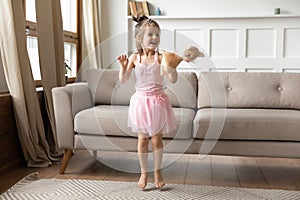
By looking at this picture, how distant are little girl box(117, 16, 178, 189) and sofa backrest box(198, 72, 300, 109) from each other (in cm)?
77

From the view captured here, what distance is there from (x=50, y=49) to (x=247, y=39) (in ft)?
8.27

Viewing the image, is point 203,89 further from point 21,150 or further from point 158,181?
point 21,150

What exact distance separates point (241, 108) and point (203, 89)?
0.32 metres

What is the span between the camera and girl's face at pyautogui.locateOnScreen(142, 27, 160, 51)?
1918 mm

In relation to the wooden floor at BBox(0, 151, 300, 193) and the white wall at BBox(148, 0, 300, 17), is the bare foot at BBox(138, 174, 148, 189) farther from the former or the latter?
the white wall at BBox(148, 0, 300, 17)

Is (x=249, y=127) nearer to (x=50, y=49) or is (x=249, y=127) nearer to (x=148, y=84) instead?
(x=148, y=84)

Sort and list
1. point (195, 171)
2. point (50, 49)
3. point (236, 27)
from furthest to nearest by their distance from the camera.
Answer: point (236, 27)
point (50, 49)
point (195, 171)

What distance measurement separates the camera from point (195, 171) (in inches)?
96.7

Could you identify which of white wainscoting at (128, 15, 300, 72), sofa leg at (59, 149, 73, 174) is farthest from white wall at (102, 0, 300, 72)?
sofa leg at (59, 149, 73, 174)

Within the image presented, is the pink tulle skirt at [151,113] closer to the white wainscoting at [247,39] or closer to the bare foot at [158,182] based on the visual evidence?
the bare foot at [158,182]

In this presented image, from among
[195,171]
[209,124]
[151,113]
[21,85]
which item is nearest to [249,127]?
[209,124]

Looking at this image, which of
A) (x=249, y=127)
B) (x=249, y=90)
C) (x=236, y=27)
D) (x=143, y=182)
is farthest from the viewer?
(x=236, y=27)

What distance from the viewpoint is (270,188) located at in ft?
6.95

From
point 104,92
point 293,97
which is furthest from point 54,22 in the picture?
point 293,97
